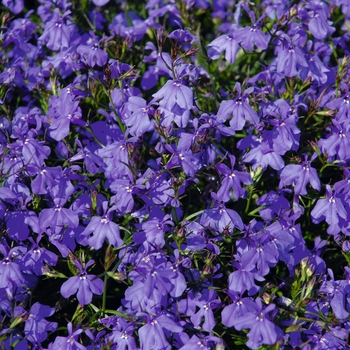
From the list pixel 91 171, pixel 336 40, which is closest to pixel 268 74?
pixel 336 40

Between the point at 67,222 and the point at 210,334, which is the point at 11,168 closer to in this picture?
the point at 67,222

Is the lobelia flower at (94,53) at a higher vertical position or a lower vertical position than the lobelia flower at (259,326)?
higher

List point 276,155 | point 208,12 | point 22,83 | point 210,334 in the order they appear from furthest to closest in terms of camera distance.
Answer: point 208,12
point 22,83
point 276,155
point 210,334

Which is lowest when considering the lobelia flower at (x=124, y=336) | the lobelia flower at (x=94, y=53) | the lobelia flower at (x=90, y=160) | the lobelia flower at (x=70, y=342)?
the lobelia flower at (x=124, y=336)

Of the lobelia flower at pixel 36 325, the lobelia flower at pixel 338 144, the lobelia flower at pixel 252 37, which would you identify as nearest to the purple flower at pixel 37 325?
the lobelia flower at pixel 36 325

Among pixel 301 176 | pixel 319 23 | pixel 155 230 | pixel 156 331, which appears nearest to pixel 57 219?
pixel 155 230

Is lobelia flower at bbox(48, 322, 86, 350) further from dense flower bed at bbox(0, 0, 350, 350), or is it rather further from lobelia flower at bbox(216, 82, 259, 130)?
lobelia flower at bbox(216, 82, 259, 130)

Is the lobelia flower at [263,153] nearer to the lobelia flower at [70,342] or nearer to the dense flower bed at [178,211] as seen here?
the dense flower bed at [178,211]

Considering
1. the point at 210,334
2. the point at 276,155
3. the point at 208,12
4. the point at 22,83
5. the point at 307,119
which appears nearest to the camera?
the point at 210,334

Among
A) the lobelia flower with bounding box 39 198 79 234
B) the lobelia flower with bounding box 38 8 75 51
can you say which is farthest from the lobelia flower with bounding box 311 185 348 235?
the lobelia flower with bounding box 38 8 75 51
